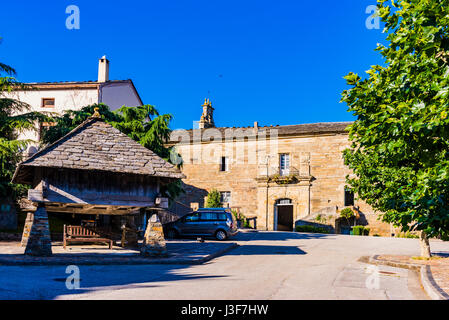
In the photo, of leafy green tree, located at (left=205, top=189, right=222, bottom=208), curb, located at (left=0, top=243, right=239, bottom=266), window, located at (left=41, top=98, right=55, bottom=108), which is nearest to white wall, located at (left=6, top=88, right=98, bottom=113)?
window, located at (left=41, top=98, right=55, bottom=108)

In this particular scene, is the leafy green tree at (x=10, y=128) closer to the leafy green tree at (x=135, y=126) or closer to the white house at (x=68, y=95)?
the leafy green tree at (x=135, y=126)

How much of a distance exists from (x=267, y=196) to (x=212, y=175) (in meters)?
5.41

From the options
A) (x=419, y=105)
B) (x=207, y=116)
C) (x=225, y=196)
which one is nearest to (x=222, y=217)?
(x=225, y=196)

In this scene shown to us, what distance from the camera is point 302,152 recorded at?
3625 cm

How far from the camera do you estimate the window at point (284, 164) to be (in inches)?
1449

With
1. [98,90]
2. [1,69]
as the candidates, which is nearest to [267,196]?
[98,90]

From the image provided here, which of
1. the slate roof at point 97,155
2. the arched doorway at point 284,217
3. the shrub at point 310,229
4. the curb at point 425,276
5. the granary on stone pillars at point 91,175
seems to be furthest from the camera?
the arched doorway at point 284,217

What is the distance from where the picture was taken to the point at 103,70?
3284 cm

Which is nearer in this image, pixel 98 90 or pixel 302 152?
pixel 98 90

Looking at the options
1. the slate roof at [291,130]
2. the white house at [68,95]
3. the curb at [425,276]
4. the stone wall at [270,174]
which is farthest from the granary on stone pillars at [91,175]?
the slate roof at [291,130]

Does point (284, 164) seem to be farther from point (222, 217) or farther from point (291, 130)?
point (222, 217)

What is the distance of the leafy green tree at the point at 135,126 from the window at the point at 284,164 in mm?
13905

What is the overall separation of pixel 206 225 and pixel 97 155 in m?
9.73
